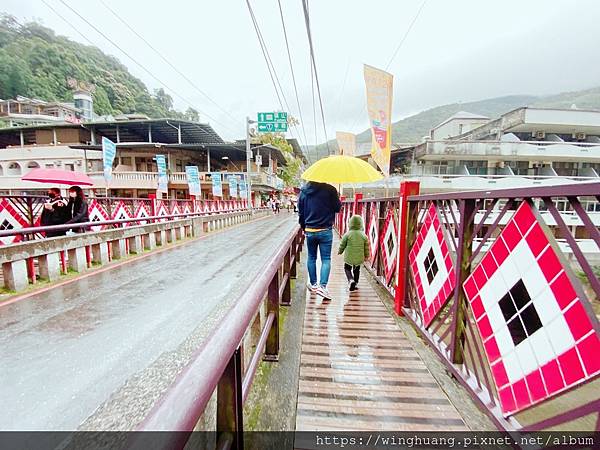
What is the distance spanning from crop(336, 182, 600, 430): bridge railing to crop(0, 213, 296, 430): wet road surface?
214cm

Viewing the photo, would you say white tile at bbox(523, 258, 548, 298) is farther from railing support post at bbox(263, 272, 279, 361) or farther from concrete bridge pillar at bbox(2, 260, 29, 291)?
concrete bridge pillar at bbox(2, 260, 29, 291)

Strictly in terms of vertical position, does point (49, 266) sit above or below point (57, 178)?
below

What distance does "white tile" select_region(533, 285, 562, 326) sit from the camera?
1462 mm

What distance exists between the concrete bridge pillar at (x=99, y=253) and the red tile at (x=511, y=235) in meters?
7.75

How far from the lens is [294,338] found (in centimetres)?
306

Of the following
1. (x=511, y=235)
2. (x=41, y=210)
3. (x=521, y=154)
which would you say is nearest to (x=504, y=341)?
(x=511, y=235)

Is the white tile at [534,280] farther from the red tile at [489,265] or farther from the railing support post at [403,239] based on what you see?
the railing support post at [403,239]

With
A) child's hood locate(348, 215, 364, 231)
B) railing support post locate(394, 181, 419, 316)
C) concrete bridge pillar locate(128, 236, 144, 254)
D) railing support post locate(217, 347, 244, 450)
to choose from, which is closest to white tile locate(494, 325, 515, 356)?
railing support post locate(217, 347, 244, 450)

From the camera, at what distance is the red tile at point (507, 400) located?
1730mm

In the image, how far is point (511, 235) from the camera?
1.79 m

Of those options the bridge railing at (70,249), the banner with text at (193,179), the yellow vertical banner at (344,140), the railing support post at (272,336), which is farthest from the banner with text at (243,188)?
the railing support post at (272,336)

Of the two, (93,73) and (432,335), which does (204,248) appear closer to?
(432,335)

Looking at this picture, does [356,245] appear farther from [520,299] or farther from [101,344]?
[101,344]

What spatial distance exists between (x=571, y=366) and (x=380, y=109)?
673 centimetres
